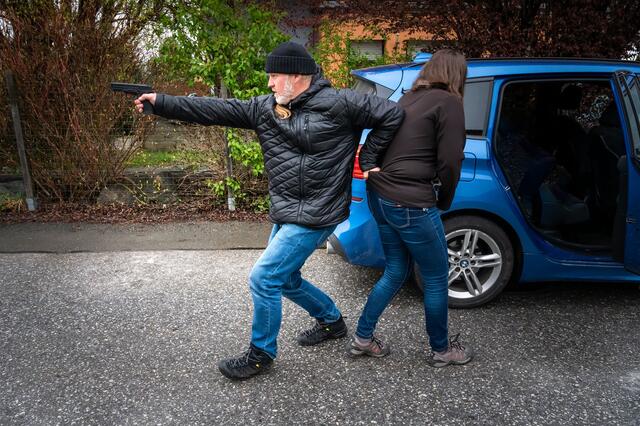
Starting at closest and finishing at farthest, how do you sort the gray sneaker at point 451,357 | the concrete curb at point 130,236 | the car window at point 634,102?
1. the gray sneaker at point 451,357
2. the car window at point 634,102
3. the concrete curb at point 130,236

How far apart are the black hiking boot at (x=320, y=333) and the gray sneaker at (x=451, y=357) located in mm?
596

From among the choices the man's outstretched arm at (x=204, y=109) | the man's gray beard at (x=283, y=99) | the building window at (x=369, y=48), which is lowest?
the man's outstretched arm at (x=204, y=109)

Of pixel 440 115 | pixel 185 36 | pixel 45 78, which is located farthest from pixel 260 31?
pixel 440 115

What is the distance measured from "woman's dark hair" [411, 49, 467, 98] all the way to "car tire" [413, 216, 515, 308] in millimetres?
1130

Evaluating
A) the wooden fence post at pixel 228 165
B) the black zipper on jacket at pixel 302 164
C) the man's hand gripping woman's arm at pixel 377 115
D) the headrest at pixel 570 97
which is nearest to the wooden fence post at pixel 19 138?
the wooden fence post at pixel 228 165

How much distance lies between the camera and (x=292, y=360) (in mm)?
3029

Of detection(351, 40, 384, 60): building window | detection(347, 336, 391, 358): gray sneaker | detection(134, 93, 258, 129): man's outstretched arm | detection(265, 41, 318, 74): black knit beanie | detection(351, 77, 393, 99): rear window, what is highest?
detection(351, 40, 384, 60): building window

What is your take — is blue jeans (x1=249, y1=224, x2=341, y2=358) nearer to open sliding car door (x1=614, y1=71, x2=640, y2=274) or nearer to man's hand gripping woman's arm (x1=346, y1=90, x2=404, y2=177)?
man's hand gripping woman's arm (x1=346, y1=90, x2=404, y2=177)

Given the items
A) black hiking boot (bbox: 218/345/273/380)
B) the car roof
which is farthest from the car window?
black hiking boot (bbox: 218/345/273/380)

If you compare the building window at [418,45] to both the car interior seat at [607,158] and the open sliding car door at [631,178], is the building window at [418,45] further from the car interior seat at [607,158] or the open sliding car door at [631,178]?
the open sliding car door at [631,178]

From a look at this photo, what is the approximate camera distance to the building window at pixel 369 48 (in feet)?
20.1

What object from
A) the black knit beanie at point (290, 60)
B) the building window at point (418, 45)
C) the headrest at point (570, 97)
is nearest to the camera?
the black knit beanie at point (290, 60)

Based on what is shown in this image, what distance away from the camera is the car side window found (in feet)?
11.3

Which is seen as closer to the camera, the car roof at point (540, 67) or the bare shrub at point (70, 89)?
the car roof at point (540, 67)
